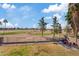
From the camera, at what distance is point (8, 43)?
3070mm

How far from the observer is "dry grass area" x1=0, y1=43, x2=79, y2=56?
9.91 feet

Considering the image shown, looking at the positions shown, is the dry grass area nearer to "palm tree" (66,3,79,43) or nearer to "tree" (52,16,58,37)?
"tree" (52,16,58,37)

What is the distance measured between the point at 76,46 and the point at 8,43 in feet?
2.51

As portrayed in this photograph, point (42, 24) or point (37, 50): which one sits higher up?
point (42, 24)

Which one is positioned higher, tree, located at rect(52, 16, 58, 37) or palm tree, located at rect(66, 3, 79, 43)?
palm tree, located at rect(66, 3, 79, 43)

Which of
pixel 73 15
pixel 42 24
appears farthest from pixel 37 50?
pixel 73 15

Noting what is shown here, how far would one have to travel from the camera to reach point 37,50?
3.04 meters

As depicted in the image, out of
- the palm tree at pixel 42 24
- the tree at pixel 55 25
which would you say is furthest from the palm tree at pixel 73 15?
the palm tree at pixel 42 24

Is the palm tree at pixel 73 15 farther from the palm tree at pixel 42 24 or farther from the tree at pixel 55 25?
the palm tree at pixel 42 24

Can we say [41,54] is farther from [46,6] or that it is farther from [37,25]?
[46,6]

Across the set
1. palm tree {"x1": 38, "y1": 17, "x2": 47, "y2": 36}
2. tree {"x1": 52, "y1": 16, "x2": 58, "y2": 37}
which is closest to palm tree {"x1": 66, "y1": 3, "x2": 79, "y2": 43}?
tree {"x1": 52, "y1": 16, "x2": 58, "y2": 37}

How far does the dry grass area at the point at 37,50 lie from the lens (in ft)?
9.91

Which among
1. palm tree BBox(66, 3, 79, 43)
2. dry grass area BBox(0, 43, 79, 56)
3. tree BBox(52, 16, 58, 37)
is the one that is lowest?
dry grass area BBox(0, 43, 79, 56)

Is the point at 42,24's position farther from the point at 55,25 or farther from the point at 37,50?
the point at 37,50
